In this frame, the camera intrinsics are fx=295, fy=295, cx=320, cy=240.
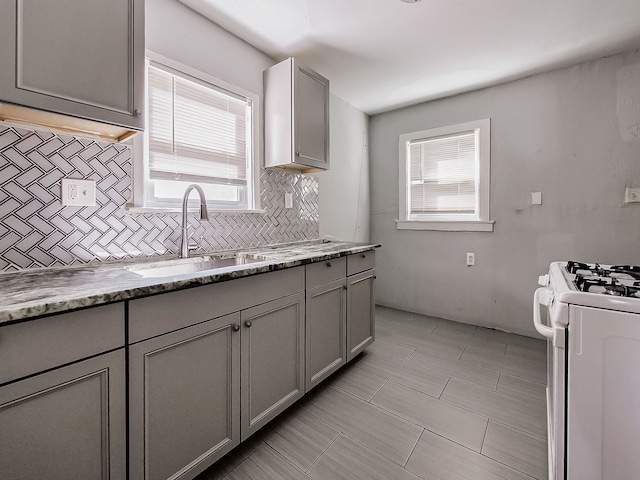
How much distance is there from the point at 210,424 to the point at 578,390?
4.41 ft

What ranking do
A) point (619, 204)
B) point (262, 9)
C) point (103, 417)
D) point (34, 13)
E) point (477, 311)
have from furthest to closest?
1. point (477, 311)
2. point (619, 204)
3. point (262, 9)
4. point (34, 13)
5. point (103, 417)

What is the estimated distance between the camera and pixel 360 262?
223cm

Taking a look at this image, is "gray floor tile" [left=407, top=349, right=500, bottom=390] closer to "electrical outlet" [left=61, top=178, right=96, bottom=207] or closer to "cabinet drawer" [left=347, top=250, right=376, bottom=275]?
"cabinet drawer" [left=347, top=250, right=376, bottom=275]

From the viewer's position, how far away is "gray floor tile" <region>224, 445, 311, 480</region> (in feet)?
4.17

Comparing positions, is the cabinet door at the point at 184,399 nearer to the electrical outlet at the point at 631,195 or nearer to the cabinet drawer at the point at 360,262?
the cabinet drawer at the point at 360,262

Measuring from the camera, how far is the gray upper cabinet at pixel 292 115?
7.12 ft

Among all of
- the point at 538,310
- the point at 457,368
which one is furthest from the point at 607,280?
the point at 457,368

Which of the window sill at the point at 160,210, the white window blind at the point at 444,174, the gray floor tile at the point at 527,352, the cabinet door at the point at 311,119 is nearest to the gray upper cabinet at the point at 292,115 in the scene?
the cabinet door at the point at 311,119

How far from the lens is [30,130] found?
124 centimetres

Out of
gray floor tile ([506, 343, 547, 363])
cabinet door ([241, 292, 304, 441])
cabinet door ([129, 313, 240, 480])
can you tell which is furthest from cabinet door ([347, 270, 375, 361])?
gray floor tile ([506, 343, 547, 363])

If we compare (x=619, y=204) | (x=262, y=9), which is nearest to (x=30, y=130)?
(x=262, y=9)

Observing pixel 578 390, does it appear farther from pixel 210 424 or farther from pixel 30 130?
pixel 30 130

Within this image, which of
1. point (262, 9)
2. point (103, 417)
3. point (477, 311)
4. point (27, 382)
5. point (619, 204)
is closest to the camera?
point (27, 382)

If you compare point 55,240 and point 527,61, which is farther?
point 527,61
